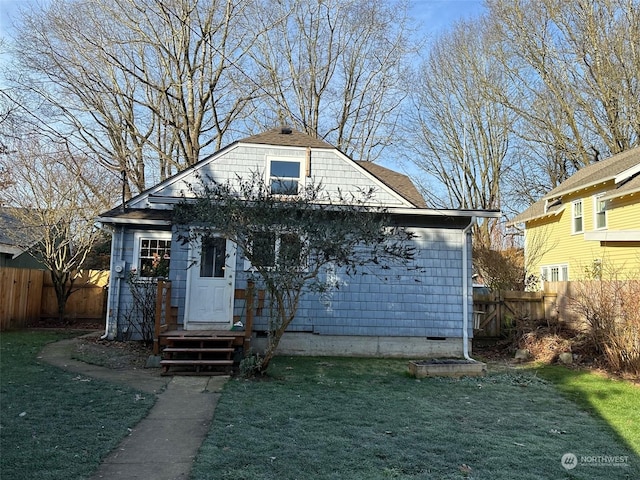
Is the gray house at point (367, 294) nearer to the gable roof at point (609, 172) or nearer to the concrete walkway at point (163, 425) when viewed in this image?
the concrete walkway at point (163, 425)

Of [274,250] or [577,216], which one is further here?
[577,216]

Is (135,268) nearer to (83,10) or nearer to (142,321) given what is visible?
(142,321)

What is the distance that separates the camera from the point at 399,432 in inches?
188

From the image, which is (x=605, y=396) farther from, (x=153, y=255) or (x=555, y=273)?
(x=555, y=273)

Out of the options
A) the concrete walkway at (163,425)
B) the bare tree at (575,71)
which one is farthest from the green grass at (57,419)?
the bare tree at (575,71)

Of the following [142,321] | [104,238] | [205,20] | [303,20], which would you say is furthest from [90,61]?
[142,321]

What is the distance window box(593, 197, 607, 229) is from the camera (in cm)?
1561

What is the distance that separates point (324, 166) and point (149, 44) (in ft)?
34.4

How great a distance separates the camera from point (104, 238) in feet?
63.4

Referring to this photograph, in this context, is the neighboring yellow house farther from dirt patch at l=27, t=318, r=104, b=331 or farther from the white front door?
dirt patch at l=27, t=318, r=104, b=331

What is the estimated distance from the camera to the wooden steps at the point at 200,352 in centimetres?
769

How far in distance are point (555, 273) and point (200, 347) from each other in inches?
638

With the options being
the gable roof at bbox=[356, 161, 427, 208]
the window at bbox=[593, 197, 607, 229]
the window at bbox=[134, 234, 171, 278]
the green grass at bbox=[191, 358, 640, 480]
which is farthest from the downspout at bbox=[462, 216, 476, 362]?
the window at bbox=[593, 197, 607, 229]

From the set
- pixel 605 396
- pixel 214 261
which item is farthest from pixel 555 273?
pixel 214 261
